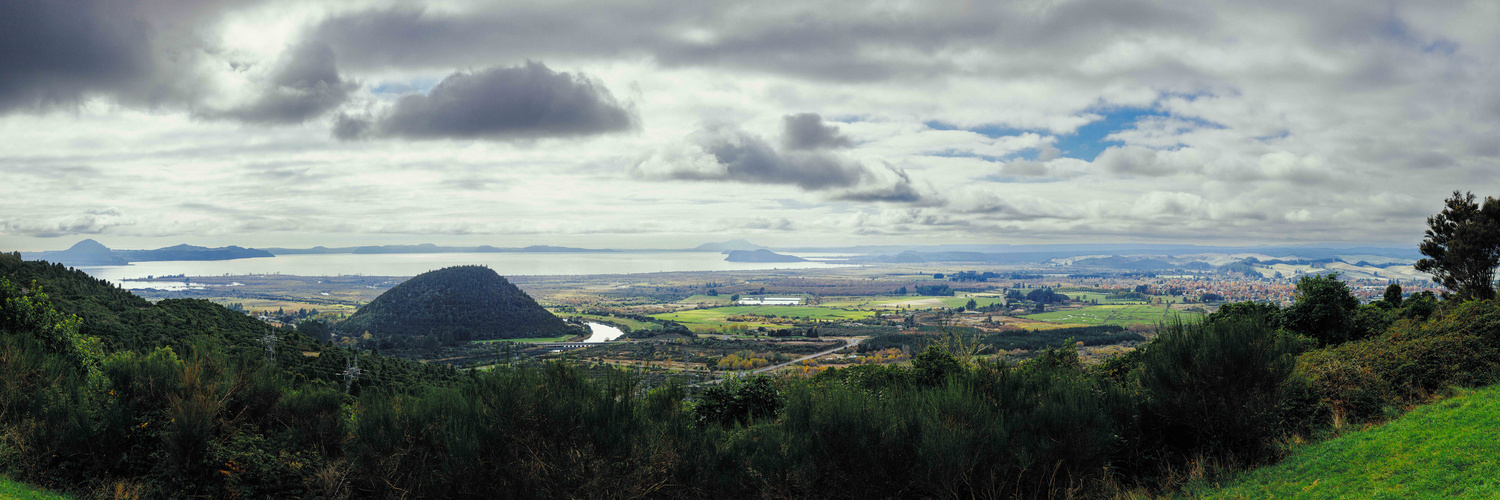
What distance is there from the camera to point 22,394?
13297 mm

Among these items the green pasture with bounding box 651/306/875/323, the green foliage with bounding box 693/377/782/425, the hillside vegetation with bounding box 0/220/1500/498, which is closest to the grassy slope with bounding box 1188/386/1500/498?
the hillside vegetation with bounding box 0/220/1500/498

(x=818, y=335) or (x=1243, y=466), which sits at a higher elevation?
(x=1243, y=466)

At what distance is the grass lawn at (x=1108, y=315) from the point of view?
3027 inches

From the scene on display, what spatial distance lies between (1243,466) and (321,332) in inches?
2933

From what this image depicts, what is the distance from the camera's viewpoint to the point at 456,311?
85375 mm

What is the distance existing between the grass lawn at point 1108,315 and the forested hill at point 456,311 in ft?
216

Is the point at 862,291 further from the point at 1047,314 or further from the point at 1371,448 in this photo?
the point at 1371,448

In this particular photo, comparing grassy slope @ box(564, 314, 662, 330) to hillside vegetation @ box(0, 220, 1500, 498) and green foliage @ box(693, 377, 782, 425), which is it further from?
hillside vegetation @ box(0, 220, 1500, 498)

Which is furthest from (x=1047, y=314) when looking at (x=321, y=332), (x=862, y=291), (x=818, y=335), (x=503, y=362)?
(x=503, y=362)

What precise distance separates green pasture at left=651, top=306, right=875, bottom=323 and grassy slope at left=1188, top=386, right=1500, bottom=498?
3726 inches


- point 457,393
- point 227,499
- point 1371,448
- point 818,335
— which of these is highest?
point 457,393

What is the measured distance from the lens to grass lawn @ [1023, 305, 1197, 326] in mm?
76875

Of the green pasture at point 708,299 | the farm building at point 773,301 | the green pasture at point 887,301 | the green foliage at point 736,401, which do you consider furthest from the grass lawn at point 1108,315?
the green pasture at point 708,299

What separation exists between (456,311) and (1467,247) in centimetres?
8892
